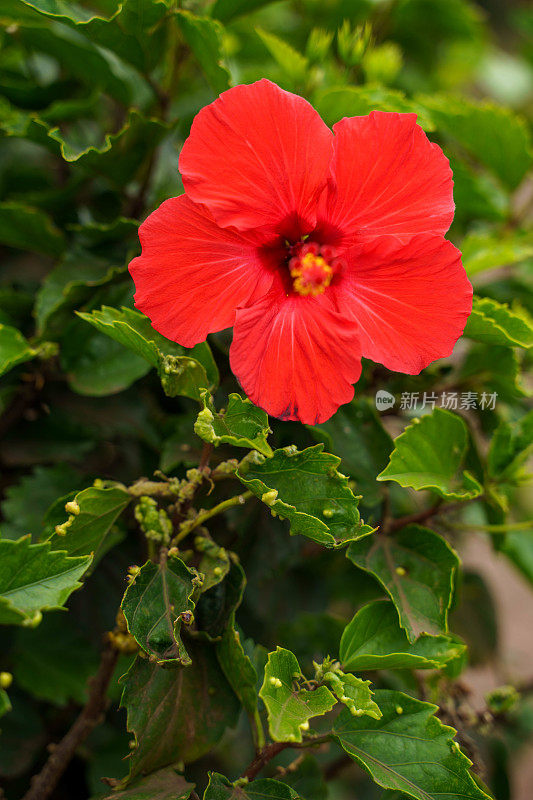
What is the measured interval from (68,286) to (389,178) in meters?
0.37

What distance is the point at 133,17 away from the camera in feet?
2.39

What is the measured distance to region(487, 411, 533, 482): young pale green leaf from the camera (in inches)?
30.3

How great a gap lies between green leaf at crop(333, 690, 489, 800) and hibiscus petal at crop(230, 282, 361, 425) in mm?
291

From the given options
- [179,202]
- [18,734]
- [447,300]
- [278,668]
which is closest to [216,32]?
[179,202]

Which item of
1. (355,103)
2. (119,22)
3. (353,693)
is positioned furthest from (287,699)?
(119,22)

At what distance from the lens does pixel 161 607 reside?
1.93 feet

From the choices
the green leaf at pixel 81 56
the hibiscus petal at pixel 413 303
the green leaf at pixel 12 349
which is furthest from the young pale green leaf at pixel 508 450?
the green leaf at pixel 81 56

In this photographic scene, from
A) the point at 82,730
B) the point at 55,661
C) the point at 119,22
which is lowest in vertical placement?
the point at 55,661

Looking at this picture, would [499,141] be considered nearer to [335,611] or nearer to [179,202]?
[179,202]

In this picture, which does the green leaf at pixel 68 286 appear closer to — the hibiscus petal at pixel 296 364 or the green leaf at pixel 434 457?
the hibiscus petal at pixel 296 364

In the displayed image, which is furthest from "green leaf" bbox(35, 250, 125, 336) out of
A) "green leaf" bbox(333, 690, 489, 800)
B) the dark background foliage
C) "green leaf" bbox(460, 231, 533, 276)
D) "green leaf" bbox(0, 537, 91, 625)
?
"green leaf" bbox(333, 690, 489, 800)

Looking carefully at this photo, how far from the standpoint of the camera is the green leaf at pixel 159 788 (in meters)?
0.60

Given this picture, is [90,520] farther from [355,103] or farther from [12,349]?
[355,103]

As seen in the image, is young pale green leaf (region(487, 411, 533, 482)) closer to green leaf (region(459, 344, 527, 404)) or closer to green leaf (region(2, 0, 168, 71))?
green leaf (region(459, 344, 527, 404))
